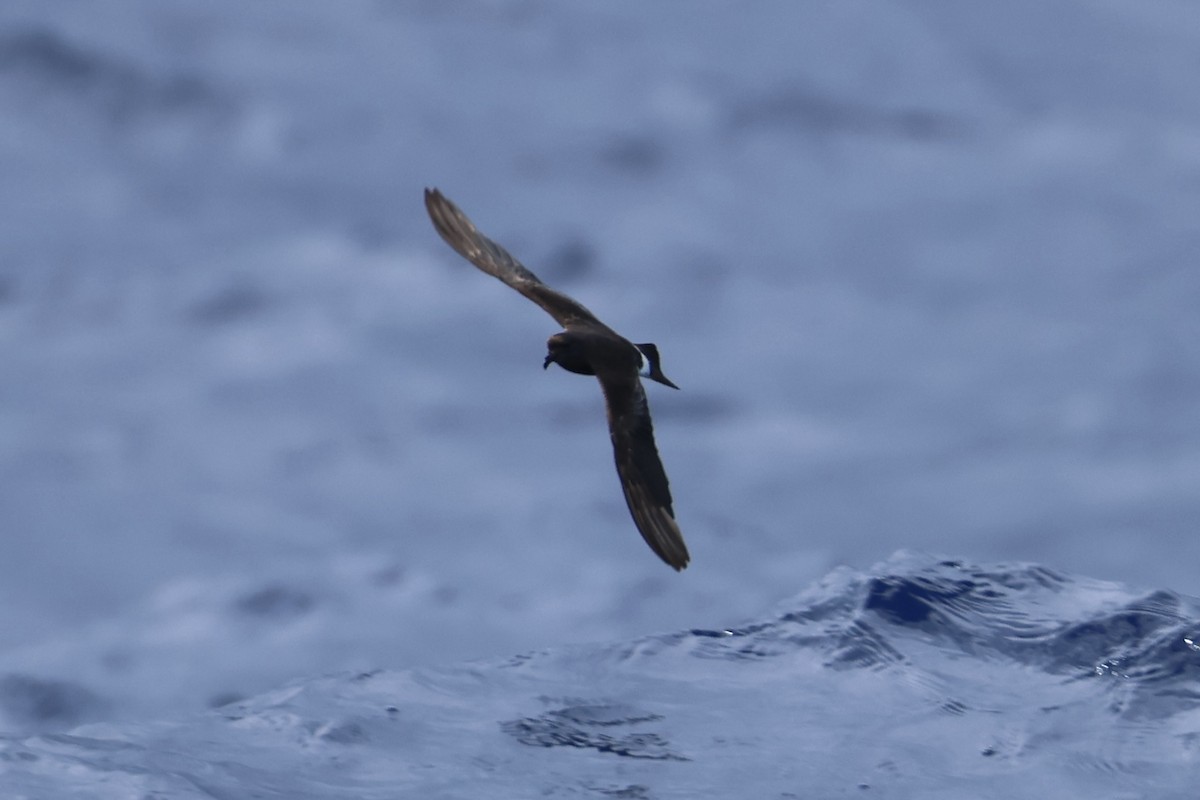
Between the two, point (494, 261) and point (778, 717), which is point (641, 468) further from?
point (778, 717)

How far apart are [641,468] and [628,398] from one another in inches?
19.4

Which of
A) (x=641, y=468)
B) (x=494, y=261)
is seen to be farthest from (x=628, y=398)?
(x=494, y=261)

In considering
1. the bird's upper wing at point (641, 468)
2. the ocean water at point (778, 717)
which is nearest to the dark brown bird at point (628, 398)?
the bird's upper wing at point (641, 468)

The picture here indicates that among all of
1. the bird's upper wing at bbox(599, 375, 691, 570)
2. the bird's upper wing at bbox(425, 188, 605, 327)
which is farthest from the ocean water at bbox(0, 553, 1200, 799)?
the bird's upper wing at bbox(425, 188, 605, 327)

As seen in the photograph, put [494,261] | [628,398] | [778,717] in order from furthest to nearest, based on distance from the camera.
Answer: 1. [778,717]
2. [494,261]
3. [628,398]

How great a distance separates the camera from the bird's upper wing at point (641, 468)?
10.8 metres

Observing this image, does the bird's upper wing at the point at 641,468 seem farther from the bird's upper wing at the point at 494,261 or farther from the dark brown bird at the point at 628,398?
the bird's upper wing at the point at 494,261

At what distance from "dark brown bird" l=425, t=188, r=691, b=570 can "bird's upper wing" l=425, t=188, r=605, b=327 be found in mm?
10

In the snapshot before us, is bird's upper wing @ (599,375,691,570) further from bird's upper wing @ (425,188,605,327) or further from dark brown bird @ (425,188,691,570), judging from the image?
bird's upper wing @ (425,188,605,327)

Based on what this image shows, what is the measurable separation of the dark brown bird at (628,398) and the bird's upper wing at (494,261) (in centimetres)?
1

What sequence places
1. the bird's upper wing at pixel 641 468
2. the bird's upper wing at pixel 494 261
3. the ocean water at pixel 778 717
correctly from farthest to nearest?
1. the ocean water at pixel 778 717
2. the bird's upper wing at pixel 494 261
3. the bird's upper wing at pixel 641 468

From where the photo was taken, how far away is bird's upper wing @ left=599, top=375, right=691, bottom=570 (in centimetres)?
1076

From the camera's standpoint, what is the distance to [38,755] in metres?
14.6

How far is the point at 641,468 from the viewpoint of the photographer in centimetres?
1108
